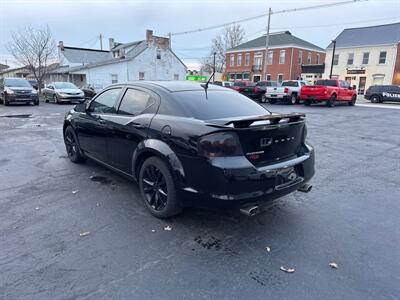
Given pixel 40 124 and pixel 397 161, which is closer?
pixel 397 161

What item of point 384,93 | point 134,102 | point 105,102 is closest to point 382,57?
point 384,93

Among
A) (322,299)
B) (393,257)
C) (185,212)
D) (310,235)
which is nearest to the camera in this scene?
(322,299)

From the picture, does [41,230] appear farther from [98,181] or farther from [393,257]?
[393,257]

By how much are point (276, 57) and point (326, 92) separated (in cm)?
2945

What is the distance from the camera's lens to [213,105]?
3.57 m

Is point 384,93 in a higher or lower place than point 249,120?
higher

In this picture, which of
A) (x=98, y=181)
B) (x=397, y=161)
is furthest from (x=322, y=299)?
(x=397, y=161)

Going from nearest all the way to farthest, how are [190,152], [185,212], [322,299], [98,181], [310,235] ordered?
[322,299]
[190,152]
[310,235]
[185,212]
[98,181]

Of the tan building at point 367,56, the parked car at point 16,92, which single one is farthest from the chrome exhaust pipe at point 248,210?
the tan building at point 367,56

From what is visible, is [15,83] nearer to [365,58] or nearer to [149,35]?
[149,35]

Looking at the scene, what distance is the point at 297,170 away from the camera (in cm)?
326

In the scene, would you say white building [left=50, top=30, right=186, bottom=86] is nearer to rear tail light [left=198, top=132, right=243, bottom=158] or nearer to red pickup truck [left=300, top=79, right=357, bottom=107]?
red pickup truck [left=300, top=79, right=357, bottom=107]

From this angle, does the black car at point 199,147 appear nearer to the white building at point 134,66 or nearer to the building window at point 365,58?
the white building at point 134,66

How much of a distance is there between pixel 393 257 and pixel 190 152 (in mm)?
2198
